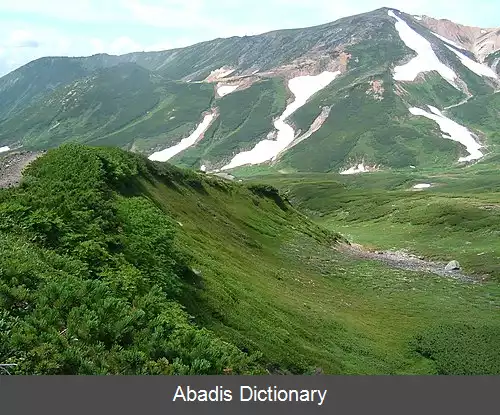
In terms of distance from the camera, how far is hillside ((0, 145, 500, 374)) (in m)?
15.7

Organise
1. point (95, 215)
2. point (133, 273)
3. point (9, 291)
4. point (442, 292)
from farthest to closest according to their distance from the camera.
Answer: point (442, 292) → point (95, 215) → point (133, 273) → point (9, 291)

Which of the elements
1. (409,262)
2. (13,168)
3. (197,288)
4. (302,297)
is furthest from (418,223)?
(197,288)

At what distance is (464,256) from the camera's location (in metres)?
77.2

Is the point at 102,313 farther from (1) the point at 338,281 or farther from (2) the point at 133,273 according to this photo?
(1) the point at 338,281

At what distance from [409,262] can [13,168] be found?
183 feet

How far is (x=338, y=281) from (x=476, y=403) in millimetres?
45375

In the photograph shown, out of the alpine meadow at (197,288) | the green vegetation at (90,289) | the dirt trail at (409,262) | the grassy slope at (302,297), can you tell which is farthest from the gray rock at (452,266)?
the green vegetation at (90,289)

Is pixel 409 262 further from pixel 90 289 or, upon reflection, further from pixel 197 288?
pixel 90 289

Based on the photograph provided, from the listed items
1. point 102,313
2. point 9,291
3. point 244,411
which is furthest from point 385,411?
point 9,291

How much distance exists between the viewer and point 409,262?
74.3 meters

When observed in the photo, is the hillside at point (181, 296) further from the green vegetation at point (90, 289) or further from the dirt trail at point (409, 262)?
the dirt trail at point (409, 262)

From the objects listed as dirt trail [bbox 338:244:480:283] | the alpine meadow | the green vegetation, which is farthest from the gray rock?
the green vegetation

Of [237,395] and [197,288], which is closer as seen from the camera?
[237,395]

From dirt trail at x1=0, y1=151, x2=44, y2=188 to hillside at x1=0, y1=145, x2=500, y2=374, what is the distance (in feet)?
6.93
